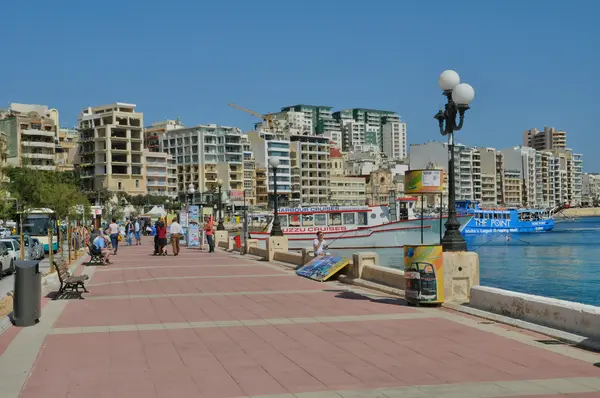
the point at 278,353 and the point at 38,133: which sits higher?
the point at 38,133

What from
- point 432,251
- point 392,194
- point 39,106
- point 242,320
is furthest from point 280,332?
point 39,106

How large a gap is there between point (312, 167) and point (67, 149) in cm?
5566

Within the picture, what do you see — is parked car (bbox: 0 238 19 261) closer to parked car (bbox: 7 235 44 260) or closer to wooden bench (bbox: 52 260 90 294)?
parked car (bbox: 7 235 44 260)

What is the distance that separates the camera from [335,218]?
198ft

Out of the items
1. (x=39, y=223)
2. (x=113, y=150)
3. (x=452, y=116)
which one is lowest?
(x=39, y=223)

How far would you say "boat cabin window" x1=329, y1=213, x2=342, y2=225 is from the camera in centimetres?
5997

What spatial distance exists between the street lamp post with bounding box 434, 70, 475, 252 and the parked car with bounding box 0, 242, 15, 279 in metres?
16.6

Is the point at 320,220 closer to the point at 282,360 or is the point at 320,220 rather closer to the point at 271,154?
the point at 282,360

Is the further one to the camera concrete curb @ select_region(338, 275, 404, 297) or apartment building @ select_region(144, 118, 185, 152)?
apartment building @ select_region(144, 118, 185, 152)

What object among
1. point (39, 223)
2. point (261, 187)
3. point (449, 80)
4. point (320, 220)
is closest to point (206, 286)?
point (449, 80)

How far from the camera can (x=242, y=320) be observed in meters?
12.1

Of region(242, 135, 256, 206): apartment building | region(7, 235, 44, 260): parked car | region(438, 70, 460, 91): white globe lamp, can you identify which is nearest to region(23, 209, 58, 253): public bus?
region(7, 235, 44, 260): parked car

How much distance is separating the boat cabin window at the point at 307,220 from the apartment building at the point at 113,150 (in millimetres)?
66716

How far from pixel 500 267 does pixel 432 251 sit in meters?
33.4
